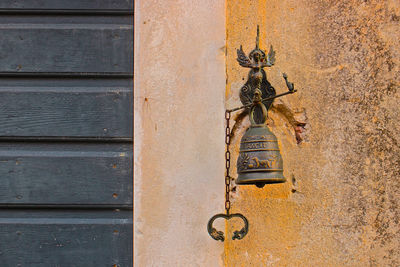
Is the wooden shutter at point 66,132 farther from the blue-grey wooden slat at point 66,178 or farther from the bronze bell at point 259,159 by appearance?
the bronze bell at point 259,159

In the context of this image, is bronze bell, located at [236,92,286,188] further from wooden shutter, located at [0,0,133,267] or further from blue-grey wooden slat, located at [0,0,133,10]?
blue-grey wooden slat, located at [0,0,133,10]

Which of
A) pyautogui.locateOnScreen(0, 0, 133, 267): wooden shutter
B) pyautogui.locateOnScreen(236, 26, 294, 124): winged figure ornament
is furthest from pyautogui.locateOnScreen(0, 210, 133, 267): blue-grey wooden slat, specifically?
pyautogui.locateOnScreen(236, 26, 294, 124): winged figure ornament

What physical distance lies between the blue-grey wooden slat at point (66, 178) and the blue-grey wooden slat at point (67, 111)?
8cm

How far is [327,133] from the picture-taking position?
6.84 feet

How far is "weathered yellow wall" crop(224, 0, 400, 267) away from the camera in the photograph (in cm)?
204

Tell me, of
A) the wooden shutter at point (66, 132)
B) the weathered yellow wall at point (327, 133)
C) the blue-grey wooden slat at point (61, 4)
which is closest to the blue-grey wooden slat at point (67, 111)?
the wooden shutter at point (66, 132)

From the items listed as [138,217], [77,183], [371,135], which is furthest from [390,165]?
[77,183]

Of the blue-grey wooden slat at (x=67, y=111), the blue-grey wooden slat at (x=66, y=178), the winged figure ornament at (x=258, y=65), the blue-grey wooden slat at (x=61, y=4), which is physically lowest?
the blue-grey wooden slat at (x=66, y=178)

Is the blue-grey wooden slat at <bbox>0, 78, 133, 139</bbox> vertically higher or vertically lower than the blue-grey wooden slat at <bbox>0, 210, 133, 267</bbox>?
higher

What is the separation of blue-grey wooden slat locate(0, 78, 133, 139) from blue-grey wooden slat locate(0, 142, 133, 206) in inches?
3.2

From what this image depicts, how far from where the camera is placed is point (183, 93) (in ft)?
6.97

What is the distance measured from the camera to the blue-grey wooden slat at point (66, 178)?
212 cm

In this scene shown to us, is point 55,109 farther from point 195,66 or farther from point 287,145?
point 287,145

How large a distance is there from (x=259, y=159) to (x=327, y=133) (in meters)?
0.37
